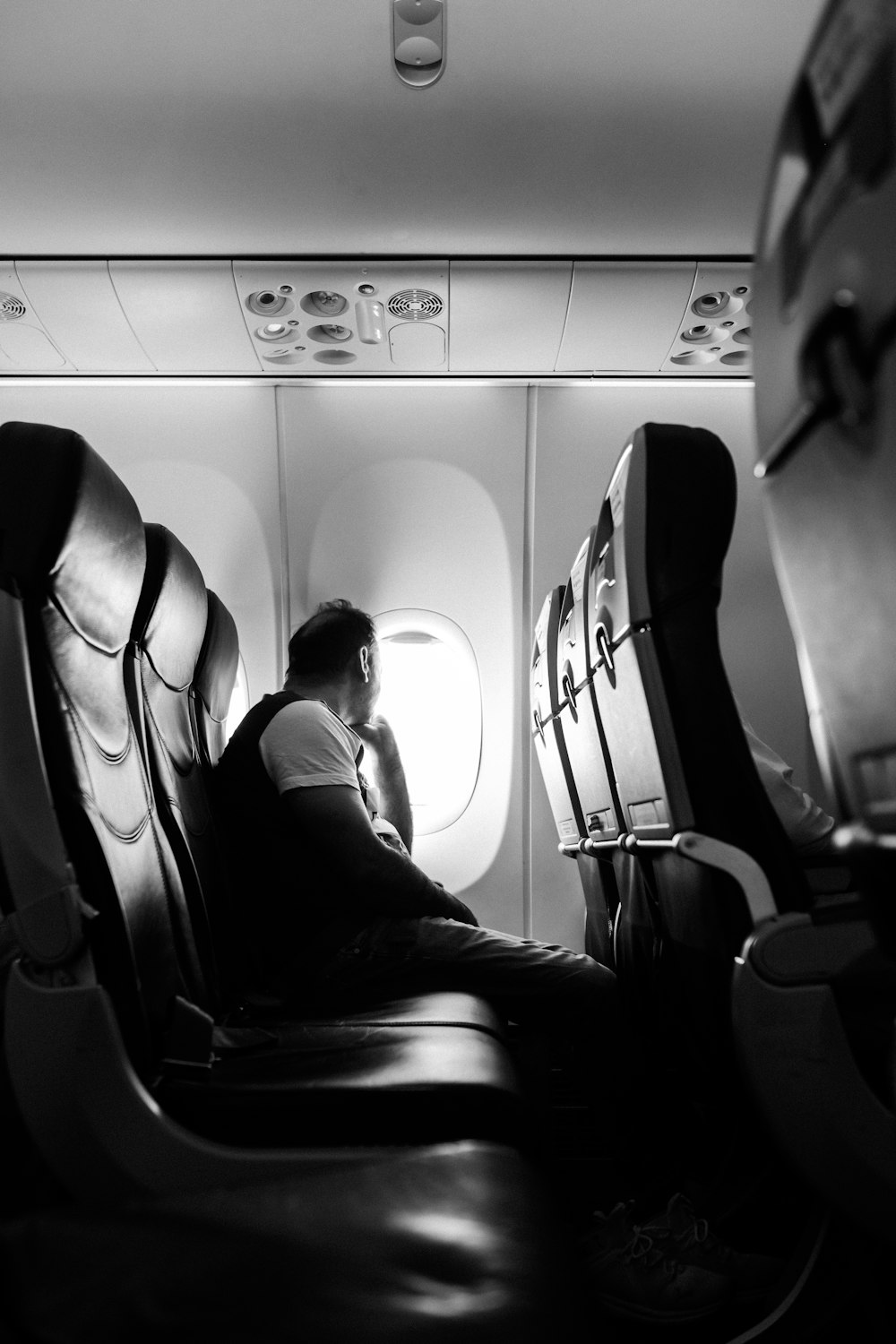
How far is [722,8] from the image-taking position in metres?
2.55

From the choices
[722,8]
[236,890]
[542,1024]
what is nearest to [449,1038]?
[542,1024]

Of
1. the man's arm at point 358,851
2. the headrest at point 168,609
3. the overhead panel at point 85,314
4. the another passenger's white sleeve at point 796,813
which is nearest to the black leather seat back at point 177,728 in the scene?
the headrest at point 168,609

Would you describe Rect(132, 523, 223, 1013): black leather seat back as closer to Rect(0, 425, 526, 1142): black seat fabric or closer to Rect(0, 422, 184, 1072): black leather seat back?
Rect(0, 425, 526, 1142): black seat fabric

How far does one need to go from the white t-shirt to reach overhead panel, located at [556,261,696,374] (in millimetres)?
2091

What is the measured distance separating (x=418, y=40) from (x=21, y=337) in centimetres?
215

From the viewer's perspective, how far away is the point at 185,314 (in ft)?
12.6

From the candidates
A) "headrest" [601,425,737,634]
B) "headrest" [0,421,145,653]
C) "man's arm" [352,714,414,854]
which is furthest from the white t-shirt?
"man's arm" [352,714,414,854]

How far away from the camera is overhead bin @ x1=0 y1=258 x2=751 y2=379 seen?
3607mm

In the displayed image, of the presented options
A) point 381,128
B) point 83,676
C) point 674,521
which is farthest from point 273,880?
point 381,128

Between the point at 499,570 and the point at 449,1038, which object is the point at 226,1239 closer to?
the point at 449,1038

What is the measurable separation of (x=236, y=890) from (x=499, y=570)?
92.4 inches

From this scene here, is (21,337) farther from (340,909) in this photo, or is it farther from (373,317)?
(340,909)

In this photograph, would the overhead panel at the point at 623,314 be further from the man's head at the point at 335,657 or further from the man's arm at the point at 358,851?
the man's arm at the point at 358,851

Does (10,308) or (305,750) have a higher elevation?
(10,308)
